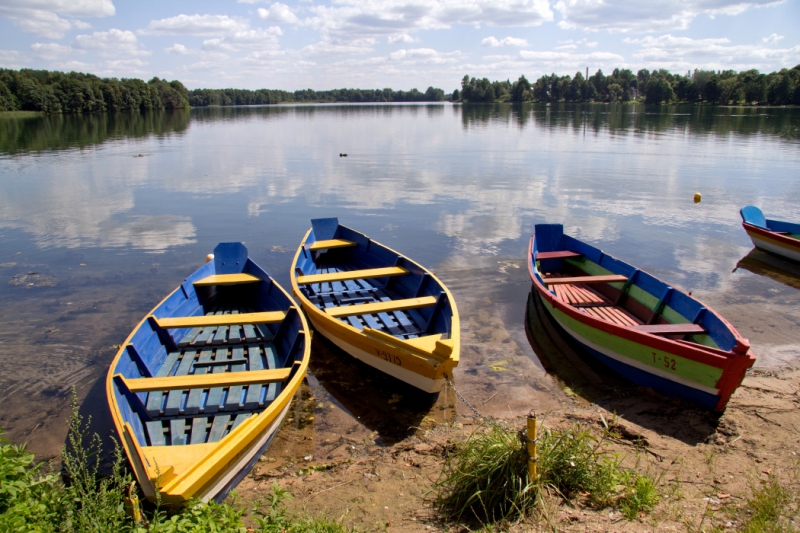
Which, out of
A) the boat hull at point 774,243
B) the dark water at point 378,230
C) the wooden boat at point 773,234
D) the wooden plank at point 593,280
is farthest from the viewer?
the wooden boat at point 773,234

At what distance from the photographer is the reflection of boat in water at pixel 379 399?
7320 millimetres

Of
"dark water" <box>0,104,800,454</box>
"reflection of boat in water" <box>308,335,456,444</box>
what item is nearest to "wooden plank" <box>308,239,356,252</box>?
"dark water" <box>0,104,800,454</box>

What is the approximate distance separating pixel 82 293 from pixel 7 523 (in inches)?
383

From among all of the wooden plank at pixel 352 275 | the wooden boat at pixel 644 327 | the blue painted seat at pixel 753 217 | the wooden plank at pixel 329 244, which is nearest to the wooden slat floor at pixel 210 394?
the wooden plank at pixel 352 275

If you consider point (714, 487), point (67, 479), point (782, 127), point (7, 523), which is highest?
point (782, 127)

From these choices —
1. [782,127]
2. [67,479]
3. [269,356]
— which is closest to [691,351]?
[269,356]

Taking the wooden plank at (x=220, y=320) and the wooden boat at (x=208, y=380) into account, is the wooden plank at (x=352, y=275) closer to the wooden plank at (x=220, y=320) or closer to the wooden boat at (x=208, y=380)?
the wooden boat at (x=208, y=380)

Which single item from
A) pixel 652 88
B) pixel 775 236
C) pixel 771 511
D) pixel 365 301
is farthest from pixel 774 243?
pixel 652 88

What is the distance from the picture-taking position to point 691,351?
699cm

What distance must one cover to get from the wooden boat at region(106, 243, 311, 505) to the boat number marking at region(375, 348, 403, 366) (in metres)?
1.07

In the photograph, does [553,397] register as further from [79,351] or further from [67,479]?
[79,351]

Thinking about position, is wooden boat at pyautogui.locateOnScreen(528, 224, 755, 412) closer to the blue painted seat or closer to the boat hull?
the boat hull

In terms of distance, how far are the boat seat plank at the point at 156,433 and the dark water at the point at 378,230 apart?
66.7 inches

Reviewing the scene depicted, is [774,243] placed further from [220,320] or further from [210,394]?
[210,394]
